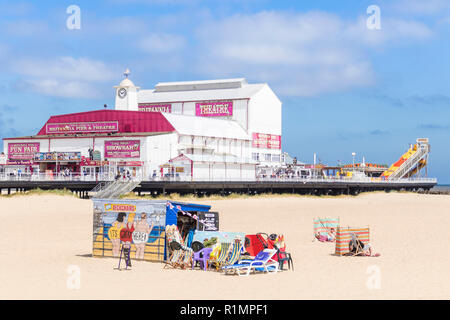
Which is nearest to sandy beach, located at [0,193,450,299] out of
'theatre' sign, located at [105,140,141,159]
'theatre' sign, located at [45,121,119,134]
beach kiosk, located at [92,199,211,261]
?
beach kiosk, located at [92,199,211,261]

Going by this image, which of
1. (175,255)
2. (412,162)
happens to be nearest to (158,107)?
(412,162)

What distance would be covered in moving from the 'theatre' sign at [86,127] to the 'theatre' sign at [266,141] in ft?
57.1

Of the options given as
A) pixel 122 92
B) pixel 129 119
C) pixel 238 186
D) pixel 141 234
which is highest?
pixel 122 92

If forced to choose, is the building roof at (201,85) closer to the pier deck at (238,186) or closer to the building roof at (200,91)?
the building roof at (200,91)

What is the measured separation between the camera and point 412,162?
86000mm

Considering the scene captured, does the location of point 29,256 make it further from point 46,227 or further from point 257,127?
point 257,127

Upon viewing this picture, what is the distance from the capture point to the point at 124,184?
50.5m

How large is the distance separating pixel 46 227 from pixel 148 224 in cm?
1212

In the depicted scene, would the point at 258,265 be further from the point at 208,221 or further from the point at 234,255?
the point at 208,221

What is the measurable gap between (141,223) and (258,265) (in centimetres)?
328

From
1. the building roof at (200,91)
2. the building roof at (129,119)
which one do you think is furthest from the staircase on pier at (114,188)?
the building roof at (200,91)

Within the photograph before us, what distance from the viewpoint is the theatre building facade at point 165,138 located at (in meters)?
59.2

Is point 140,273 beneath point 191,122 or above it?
beneath
